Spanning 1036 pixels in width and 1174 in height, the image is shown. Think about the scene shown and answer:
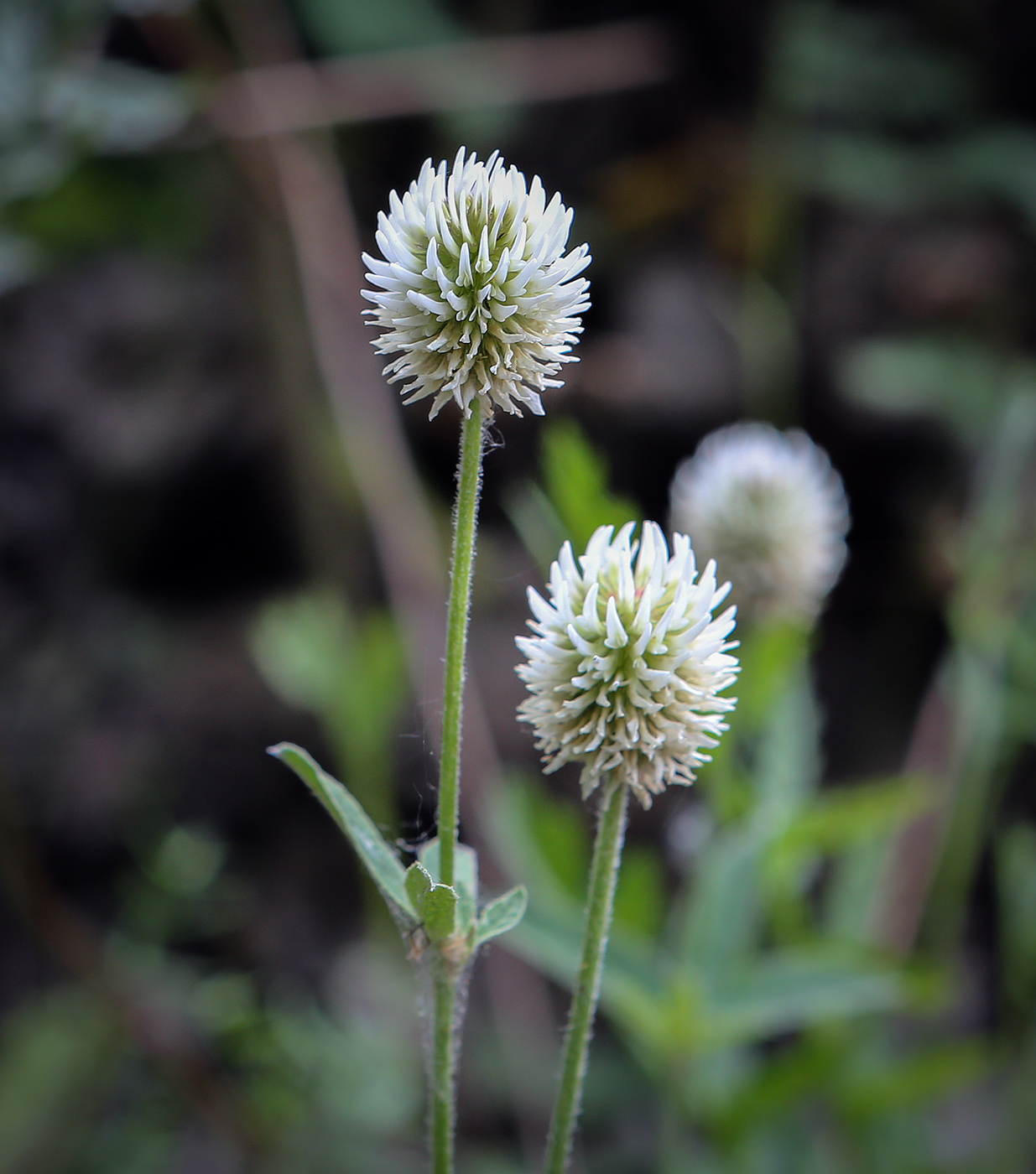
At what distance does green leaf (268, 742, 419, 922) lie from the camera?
70 cm

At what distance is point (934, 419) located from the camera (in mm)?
2629

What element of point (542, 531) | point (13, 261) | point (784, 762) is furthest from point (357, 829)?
point (13, 261)

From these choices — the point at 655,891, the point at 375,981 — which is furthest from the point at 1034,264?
the point at 375,981

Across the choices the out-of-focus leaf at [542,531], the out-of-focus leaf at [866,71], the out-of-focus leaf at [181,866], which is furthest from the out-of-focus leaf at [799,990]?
the out-of-focus leaf at [866,71]

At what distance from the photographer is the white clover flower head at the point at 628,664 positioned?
69 cm

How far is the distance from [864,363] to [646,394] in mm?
534

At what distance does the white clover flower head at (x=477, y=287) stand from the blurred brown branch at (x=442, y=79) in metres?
1.88

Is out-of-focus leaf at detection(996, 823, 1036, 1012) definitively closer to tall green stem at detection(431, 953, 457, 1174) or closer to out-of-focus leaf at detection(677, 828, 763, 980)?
out-of-focus leaf at detection(677, 828, 763, 980)

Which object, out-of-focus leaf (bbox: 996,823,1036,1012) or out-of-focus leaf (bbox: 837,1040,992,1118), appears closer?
out-of-focus leaf (bbox: 837,1040,992,1118)

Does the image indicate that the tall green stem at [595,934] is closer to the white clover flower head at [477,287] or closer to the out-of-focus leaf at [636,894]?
the white clover flower head at [477,287]

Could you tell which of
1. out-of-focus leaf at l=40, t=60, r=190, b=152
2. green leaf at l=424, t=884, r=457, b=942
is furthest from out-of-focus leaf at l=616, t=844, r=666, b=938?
out-of-focus leaf at l=40, t=60, r=190, b=152

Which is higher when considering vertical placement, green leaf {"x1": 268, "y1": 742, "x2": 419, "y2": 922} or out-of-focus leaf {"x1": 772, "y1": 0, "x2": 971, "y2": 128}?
out-of-focus leaf {"x1": 772, "y1": 0, "x2": 971, "y2": 128}

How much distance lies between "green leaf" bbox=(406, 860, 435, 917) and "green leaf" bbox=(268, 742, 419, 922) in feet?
0.04

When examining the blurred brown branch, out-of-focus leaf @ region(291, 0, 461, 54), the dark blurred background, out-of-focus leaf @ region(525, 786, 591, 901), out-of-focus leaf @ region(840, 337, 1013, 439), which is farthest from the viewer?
out-of-focus leaf @ region(291, 0, 461, 54)
